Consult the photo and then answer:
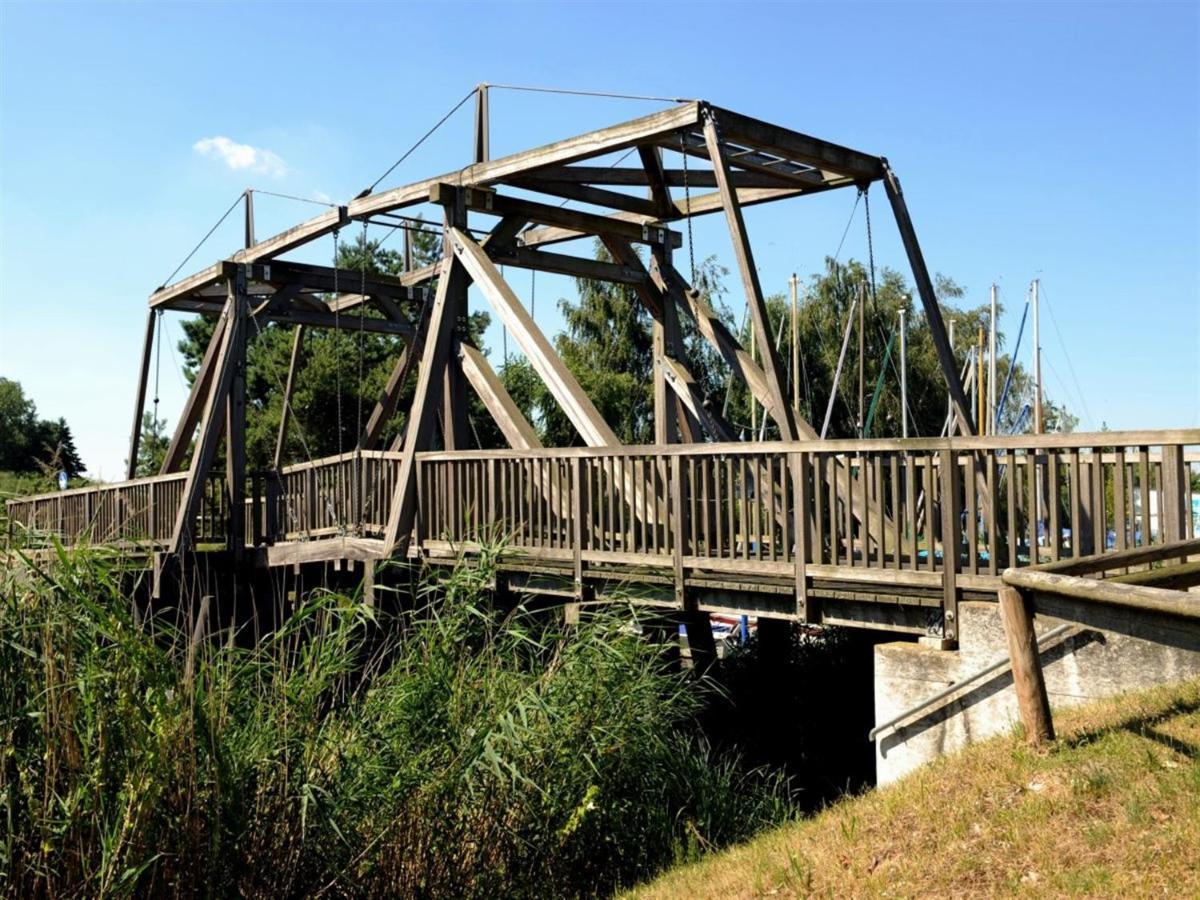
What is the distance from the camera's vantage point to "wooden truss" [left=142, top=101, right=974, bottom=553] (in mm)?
10836

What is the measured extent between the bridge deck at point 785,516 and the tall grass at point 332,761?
72 cm

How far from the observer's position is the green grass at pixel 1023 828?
4.49 meters

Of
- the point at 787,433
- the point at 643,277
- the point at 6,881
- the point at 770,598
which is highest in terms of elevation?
the point at 643,277

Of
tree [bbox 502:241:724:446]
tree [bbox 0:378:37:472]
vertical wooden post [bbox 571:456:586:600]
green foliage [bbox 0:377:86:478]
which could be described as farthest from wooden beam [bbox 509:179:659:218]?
tree [bbox 502:241:724:446]

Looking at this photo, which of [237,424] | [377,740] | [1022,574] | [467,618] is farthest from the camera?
[237,424]

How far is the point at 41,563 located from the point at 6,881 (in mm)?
1586

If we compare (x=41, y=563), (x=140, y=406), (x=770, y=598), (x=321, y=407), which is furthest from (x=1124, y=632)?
(x=321, y=407)

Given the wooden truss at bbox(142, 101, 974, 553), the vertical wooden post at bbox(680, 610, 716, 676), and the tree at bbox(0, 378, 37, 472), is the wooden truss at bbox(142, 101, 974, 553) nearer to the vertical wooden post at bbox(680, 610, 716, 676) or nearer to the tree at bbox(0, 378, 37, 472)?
the vertical wooden post at bbox(680, 610, 716, 676)

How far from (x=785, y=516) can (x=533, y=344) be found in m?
4.03

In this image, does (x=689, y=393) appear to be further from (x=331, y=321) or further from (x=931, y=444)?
(x=331, y=321)

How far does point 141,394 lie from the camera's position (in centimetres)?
1928

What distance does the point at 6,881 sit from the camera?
5.36m

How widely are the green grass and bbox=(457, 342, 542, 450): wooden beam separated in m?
6.21

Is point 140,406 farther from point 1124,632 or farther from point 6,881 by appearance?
point 1124,632
